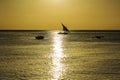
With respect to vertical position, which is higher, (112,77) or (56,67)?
(56,67)

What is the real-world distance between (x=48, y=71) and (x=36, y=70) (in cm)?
136

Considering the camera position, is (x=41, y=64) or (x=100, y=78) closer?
(x=100, y=78)

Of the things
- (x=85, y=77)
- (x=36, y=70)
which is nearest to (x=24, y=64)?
(x=36, y=70)

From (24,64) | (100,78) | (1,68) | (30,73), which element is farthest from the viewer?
(24,64)

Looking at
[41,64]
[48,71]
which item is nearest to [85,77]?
[48,71]

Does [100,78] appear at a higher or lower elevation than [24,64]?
lower

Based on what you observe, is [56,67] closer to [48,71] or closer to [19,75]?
[48,71]

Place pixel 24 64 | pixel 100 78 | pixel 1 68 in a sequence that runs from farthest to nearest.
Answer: pixel 24 64, pixel 1 68, pixel 100 78

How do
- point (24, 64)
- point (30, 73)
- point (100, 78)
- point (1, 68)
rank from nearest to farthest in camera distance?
1. point (100, 78)
2. point (30, 73)
3. point (1, 68)
4. point (24, 64)

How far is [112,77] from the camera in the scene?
108ft

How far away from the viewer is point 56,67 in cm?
3994

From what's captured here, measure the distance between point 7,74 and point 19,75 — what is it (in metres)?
1.33

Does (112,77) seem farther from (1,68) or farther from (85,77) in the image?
(1,68)

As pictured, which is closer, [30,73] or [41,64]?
[30,73]
